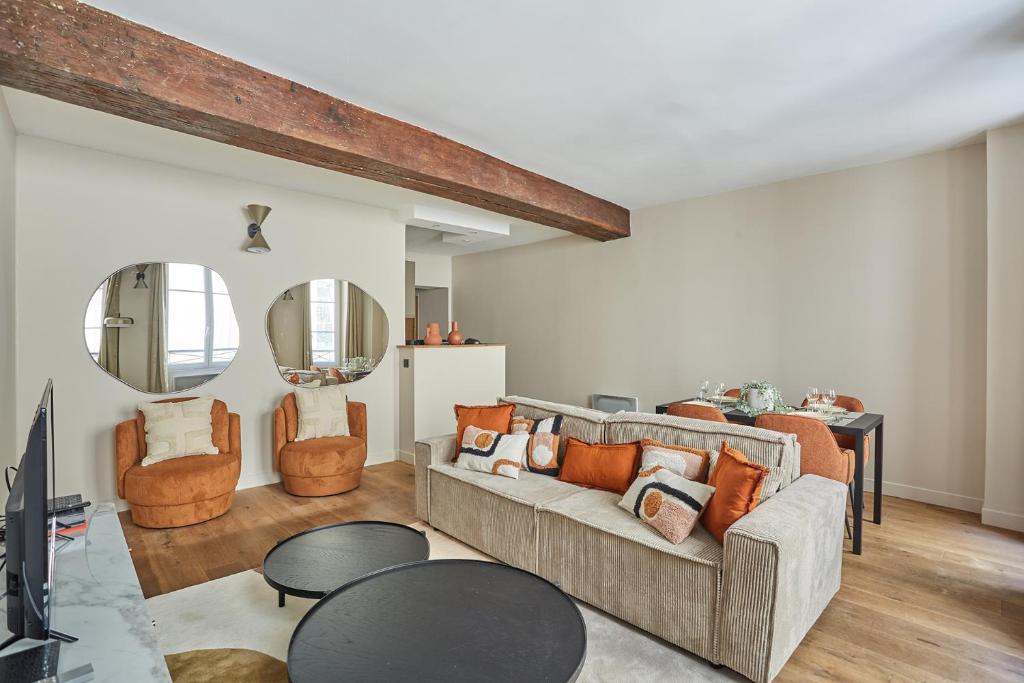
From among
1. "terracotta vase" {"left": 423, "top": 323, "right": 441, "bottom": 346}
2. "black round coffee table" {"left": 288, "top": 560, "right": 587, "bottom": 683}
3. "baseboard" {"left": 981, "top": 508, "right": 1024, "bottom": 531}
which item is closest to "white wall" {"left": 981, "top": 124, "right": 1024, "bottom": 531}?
"baseboard" {"left": 981, "top": 508, "right": 1024, "bottom": 531}

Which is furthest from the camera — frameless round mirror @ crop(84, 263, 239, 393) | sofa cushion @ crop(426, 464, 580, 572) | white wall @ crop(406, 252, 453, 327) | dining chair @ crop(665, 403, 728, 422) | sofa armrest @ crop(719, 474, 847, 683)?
white wall @ crop(406, 252, 453, 327)

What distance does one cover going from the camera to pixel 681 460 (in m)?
2.49

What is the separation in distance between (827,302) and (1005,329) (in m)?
1.12

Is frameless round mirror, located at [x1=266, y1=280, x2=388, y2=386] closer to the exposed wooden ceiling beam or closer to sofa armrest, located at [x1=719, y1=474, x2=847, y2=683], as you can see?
the exposed wooden ceiling beam

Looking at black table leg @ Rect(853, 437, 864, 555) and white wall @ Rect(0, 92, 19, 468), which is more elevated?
white wall @ Rect(0, 92, 19, 468)

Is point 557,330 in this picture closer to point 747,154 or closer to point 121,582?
point 747,154

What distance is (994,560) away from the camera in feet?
9.55

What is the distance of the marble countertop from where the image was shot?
121cm

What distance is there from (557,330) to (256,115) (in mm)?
4523

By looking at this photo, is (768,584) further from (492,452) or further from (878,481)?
(878,481)

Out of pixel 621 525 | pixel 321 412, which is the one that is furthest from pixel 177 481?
pixel 621 525

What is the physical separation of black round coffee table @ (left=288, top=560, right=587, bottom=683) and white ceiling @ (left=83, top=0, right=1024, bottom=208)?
7.28 feet

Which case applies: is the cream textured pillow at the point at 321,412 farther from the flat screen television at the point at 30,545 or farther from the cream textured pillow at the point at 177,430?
the flat screen television at the point at 30,545

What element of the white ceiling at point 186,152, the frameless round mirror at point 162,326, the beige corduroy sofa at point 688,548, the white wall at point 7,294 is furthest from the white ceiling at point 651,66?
the frameless round mirror at point 162,326
